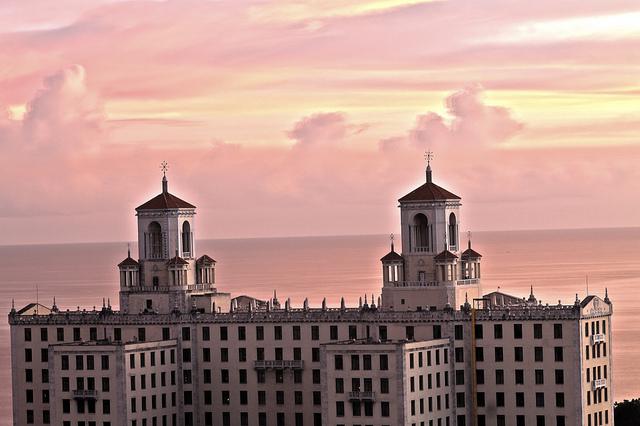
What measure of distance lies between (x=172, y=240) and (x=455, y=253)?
2643 cm

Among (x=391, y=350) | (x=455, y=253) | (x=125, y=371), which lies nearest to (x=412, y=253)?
(x=455, y=253)

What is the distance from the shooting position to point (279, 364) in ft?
556

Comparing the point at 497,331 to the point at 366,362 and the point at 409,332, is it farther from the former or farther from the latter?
the point at 366,362

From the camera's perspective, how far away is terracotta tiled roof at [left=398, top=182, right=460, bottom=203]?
170m

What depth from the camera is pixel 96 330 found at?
175875 millimetres

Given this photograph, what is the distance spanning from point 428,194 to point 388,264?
7.00 m

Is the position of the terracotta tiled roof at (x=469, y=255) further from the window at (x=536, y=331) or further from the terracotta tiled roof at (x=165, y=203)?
the terracotta tiled roof at (x=165, y=203)

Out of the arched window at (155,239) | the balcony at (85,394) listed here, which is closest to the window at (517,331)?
the balcony at (85,394)

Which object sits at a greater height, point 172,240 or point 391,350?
point 172,240

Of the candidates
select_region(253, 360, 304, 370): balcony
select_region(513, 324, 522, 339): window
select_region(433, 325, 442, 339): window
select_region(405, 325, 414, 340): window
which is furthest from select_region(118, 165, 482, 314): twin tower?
select_region(253, 360, 304, 370): balcony

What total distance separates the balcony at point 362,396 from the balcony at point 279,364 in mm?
12147

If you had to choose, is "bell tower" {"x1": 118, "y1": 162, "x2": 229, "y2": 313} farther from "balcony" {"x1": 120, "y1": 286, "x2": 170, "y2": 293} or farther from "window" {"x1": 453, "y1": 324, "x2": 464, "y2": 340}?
"window" {"x1": 453, "y1": 324, "x2": 464, "y2": 340}

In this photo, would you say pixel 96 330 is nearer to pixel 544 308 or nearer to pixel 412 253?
pixel 412 253

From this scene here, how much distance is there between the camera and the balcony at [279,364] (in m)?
169
